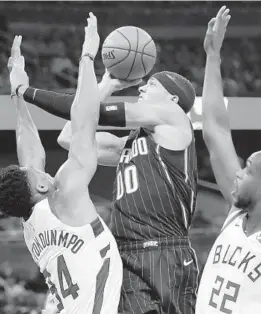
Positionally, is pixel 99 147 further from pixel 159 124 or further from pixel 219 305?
pixel 219 305

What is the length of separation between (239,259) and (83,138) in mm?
1156

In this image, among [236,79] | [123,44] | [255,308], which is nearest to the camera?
[255,308]

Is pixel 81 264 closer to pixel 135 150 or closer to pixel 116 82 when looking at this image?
pixel 135 150

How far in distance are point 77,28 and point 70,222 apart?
11380 mm

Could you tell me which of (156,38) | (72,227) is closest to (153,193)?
(72,227)

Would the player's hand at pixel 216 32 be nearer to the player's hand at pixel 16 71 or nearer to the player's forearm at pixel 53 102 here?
the player's forearm at pixel 53 102

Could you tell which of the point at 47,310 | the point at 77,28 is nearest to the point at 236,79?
the point at 77,28

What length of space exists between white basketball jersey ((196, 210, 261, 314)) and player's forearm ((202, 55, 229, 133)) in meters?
0.68

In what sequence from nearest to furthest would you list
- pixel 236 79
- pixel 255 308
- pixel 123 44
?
pixel 255 308 < pixel 123 44 < pixel 236 79

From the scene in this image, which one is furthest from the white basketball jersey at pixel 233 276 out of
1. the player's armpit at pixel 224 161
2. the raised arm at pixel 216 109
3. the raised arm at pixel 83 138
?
the raised arm at pixel 83 138

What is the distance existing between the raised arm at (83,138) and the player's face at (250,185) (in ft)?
2.92

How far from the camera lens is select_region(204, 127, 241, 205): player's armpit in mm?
4426

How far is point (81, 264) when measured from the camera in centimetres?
431

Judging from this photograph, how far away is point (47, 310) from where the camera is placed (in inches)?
183
